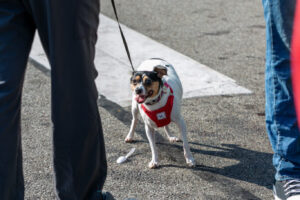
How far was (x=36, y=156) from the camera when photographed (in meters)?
3.70

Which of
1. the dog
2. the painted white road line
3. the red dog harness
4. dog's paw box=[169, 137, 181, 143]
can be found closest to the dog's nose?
the dog

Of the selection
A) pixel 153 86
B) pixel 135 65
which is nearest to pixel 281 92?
pixel 153 86

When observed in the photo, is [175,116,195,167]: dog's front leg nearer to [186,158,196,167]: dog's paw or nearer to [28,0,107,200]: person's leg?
[186,158,196,167]: dog's paw

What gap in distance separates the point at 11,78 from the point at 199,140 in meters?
2.09

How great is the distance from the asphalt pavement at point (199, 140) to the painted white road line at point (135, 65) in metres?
0.15

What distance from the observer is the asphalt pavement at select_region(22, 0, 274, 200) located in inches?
128

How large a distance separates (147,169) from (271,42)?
1368 millimetres

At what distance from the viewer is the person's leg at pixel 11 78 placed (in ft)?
7.30

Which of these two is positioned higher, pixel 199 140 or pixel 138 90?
pixel 138 90

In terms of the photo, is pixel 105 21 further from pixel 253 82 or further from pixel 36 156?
pixel 36 156

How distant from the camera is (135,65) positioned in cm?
562

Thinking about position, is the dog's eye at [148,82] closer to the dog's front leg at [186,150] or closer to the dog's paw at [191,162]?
the dog's front leg at [186,150]

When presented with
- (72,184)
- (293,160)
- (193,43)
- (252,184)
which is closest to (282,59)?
(293,160)

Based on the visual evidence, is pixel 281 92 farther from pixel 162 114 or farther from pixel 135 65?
pixel 135 65
